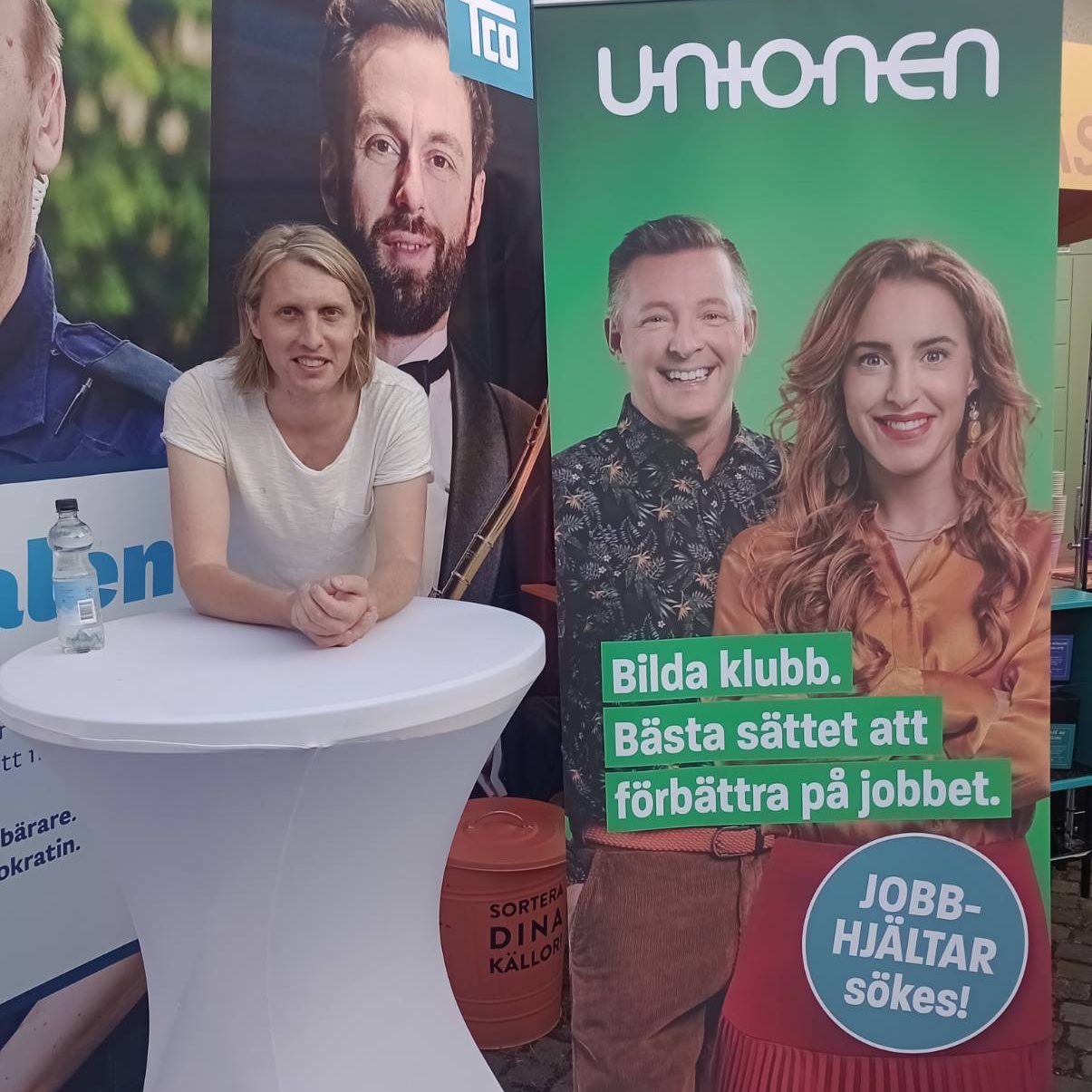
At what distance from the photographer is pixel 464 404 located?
2.19 metres

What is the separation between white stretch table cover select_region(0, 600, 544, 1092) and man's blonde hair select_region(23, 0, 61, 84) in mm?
1028

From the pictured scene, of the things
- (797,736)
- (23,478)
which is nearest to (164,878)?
(23,478)

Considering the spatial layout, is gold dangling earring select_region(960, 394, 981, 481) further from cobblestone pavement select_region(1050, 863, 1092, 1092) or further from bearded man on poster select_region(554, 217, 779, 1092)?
cobblestone pavement select_region(1050, 863, 1092, 1092)

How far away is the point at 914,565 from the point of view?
1661 millimetres

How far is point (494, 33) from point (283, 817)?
172cm

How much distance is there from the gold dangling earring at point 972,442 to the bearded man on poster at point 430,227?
0.98 m

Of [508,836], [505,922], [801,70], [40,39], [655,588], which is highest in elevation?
[40,39]

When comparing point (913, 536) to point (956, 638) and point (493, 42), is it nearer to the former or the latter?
point (956, 638)

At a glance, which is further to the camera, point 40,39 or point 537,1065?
point 537,1065

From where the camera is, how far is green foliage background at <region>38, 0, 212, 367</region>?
1771mm

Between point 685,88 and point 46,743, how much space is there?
4.44 feet

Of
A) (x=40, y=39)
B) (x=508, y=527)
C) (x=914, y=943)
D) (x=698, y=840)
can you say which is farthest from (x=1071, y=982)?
(x=40, y=39)

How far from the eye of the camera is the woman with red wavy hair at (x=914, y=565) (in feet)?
5.29

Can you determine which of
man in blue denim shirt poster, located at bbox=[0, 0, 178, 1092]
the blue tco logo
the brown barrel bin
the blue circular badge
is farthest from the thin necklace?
man in blue denim shirt poster, located at bbox=[0, 0, 178, 1092]
